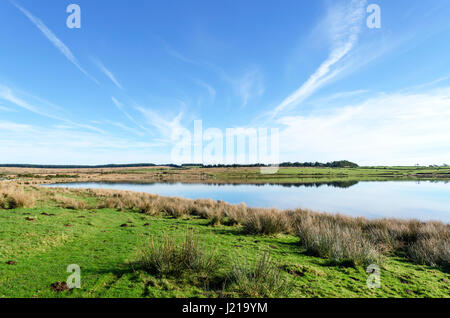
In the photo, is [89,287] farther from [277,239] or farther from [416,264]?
[416,264]

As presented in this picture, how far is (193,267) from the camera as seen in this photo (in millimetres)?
4961

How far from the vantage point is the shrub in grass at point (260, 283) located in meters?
4.07

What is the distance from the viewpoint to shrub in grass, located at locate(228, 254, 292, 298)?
13.4 ft

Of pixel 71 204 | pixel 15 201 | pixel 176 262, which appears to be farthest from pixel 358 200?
pixel 15 201

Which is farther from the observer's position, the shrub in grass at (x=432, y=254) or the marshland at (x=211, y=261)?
the shrub in grass at (x=432, y=254)

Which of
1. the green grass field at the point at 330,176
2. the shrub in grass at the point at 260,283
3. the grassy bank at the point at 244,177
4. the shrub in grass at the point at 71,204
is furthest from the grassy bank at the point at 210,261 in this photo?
the green grass field at the point at 330,176

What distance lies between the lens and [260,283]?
13.8ft

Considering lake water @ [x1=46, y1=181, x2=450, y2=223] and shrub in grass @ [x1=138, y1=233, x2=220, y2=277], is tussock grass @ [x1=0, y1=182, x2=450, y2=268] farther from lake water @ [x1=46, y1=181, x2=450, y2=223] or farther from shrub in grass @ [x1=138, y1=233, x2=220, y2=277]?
lake water @ [x1=46, y1=181, x2=450, y2=223]

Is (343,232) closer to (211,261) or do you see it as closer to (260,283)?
(260,283)

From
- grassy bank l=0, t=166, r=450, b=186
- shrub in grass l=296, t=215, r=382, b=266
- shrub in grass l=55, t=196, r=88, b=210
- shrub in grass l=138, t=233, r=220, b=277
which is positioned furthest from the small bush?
grassy bank l=0, t=166, r=450, b=186

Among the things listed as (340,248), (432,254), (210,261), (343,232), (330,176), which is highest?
(210,261)

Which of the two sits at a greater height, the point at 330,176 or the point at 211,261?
the point at 211,261

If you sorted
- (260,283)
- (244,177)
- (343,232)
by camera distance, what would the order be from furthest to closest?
(244,177), (343,232), (260,283)

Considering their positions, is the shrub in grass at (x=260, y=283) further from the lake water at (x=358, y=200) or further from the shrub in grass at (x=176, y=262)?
the lake water at (x=358, y=200)
